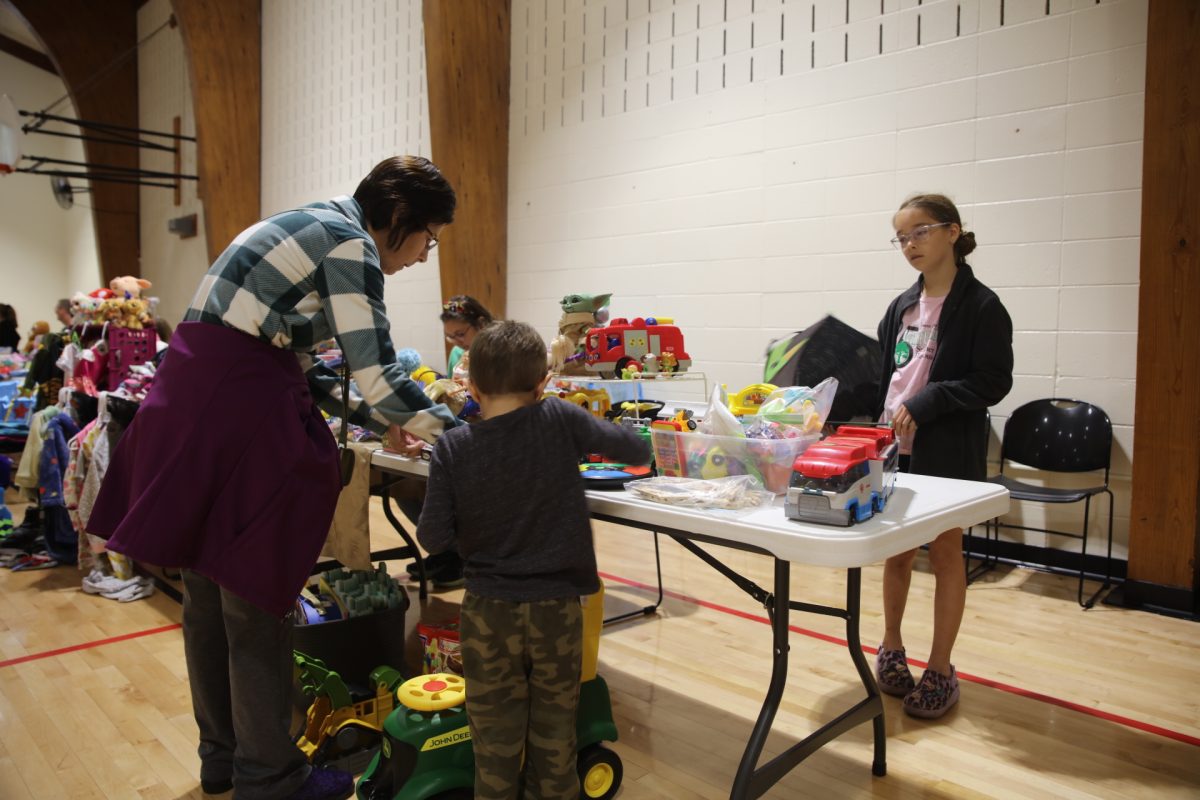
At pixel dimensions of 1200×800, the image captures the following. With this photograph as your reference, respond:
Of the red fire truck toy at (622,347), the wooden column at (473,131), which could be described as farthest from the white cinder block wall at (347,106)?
the red fire truck toy at (622,347)

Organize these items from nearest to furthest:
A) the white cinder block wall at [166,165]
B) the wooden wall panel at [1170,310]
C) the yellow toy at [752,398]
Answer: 1. the yellow toy at [752,398]
2. the wooden wall panel at [1170,310]
3. the white cinder block wall at [166,165]

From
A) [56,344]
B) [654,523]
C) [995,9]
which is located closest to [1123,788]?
[654,523]

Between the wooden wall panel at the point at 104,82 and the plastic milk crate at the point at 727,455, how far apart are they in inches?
425

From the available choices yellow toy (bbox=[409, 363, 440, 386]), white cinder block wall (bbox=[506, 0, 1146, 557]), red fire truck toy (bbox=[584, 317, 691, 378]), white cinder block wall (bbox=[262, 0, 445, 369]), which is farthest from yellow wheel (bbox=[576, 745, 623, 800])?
white cinder block wall (bbox=[262, 0, 445, 369])

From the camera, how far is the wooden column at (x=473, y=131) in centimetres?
556

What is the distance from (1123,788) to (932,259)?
1.38 metres

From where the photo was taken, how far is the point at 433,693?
5.90 ft

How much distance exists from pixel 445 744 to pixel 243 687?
1.45 feet


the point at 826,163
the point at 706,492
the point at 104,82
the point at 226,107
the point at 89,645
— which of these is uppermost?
the point at 104,82

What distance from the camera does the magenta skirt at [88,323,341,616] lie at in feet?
5.28

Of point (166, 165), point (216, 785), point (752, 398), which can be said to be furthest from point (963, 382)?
point (166, 165)

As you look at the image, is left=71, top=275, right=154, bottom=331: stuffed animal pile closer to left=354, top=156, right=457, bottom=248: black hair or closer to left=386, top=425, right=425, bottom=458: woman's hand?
left=386, top=425, right=425, bottom=458: woman's hand

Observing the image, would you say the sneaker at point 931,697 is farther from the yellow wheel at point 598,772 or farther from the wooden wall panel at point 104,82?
the wooden wall panel at point 104,82

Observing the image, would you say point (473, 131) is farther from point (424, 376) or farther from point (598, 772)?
point (598, 772)
